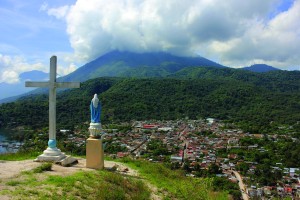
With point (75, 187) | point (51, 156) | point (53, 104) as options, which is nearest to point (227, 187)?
point (51, 156)

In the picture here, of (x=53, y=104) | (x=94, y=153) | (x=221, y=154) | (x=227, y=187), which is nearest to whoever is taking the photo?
(x=94, y=153)

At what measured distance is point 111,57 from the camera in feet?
651

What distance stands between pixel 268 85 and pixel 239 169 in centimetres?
8705

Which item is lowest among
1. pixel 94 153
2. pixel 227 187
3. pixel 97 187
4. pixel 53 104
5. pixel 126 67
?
pixel 227 187

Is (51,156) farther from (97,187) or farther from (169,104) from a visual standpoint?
(169,104)

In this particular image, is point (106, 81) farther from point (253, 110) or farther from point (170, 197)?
point (170, 197)

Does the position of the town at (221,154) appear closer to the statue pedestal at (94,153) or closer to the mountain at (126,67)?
the statue pedestal at (94,153)

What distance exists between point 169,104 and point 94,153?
66.2 meters

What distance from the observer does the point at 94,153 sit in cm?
731

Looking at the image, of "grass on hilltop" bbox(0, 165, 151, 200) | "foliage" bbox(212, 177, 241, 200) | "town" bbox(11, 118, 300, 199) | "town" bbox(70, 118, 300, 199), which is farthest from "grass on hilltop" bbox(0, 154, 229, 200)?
"town" bbox(11, 118, 300, 199)

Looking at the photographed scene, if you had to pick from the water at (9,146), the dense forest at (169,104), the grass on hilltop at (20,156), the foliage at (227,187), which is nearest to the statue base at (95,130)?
the grass on hilltop at (20,156)

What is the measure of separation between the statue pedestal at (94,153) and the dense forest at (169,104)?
1522 inches

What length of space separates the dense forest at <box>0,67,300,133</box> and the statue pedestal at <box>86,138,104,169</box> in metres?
38.7

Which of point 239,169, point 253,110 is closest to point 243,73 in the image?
point 253,110
